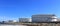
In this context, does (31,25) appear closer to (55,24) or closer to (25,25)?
(25,25)

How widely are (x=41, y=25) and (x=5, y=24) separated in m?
1.54

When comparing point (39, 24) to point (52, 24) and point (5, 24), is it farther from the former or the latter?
point (5, 24)

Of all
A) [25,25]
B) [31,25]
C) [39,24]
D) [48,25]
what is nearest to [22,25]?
[25,25]

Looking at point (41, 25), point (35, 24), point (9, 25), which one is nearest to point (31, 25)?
point (35, 24)

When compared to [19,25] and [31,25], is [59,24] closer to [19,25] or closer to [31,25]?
[31,25]

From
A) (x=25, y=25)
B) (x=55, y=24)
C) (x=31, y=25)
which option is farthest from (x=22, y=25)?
(x=55, y=24)

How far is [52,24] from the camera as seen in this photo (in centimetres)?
344

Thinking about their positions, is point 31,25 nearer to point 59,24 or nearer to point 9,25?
point 9,25

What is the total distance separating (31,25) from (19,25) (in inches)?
20.1

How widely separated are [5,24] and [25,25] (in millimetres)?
869

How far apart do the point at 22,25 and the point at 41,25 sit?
80cm

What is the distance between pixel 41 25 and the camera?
11.5ft

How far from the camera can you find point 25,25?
11.4ft

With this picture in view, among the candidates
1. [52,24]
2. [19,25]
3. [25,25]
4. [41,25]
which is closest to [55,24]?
[52,24]
